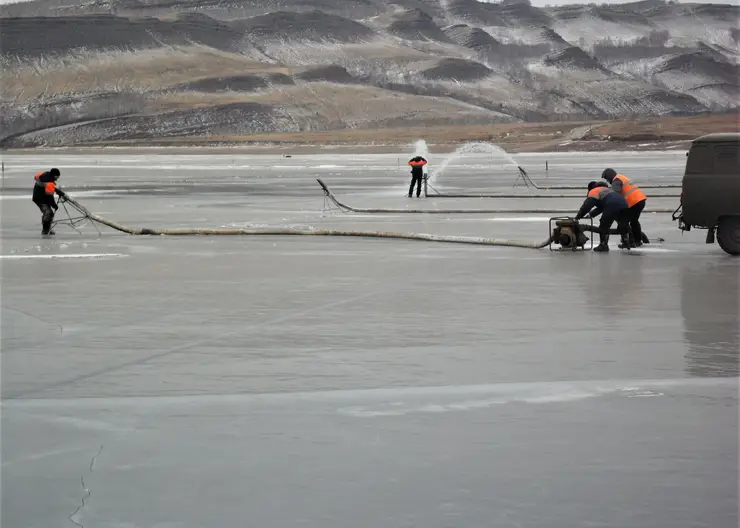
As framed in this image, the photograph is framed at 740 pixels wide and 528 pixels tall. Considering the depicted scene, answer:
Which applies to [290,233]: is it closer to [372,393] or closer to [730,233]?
[730,233]

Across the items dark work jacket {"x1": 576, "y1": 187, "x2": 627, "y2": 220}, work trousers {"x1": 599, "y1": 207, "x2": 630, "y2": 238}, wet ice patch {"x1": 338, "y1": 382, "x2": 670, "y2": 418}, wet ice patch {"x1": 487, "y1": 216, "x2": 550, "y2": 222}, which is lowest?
wet ice patch {"x1": 338, "y1": 382, "x2": 670, "y2": 418}

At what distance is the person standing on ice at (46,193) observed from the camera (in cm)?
2639

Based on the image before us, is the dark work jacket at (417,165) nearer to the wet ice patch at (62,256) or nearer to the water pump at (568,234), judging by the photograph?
the water pump at (568,234)

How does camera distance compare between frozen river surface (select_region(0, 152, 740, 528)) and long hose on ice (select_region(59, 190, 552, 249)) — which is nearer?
frozen river surface (select_region(0, 152, 740, 528))

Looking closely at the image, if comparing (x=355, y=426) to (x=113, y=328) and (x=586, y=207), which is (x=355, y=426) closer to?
(x=113, y=328)

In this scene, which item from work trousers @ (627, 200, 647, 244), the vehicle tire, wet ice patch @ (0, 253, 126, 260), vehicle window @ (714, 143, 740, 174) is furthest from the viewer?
wet ice patch @ (0, 253, 126, 260)

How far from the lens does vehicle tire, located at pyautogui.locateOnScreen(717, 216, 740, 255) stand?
20547 millimetres

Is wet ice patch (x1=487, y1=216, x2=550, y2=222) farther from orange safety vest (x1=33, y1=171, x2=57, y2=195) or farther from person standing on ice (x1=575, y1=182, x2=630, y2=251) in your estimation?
orange safety vest (x1=33, y1=171, x2=57, y2=195)

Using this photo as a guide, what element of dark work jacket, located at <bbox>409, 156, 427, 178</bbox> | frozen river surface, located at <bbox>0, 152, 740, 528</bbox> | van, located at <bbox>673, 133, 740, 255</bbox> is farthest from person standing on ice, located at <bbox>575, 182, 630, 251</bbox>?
dark work jacket, located at <bbox>409, 156, 427, 178</bbox>

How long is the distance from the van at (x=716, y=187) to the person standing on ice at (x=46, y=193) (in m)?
12.4

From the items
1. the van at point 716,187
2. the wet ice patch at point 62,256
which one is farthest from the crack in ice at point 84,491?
the wet ice patch at point 62,256

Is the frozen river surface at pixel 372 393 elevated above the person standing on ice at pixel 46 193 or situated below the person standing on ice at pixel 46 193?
below

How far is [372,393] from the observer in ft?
31.3

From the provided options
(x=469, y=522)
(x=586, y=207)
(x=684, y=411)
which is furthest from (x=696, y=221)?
(x=469, y=522)
